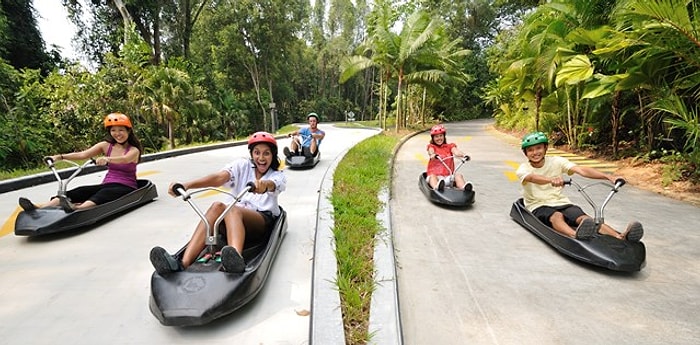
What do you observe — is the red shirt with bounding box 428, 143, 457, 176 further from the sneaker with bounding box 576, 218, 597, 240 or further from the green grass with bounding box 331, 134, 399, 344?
the sneaker with bounding box 576, 218, 597, 240

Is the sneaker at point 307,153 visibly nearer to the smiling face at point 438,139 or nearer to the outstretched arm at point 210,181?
the smiling face at point 438,139

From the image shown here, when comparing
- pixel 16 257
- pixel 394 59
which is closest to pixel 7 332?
pixel 16 257

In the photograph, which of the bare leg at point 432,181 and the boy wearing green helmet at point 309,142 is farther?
the boy wearing green helmet at point 309,142

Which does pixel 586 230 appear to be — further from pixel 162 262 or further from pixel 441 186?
pixel 162 262

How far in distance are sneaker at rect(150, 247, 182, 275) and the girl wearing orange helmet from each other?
2.34 m

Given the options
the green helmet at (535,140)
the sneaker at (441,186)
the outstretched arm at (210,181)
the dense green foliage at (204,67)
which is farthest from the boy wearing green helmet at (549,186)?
the dense green foliage at (204,67)

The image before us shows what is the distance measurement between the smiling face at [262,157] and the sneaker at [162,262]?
45.9 inches

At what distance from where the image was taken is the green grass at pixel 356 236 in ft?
7.45

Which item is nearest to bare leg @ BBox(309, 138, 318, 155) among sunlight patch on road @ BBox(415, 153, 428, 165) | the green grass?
the green grass

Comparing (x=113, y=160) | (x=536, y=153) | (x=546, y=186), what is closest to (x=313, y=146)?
(x=113, y=160)

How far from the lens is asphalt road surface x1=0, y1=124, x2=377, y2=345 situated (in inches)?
84.0

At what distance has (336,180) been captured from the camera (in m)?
5.65

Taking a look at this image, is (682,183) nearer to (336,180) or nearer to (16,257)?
(336,180)

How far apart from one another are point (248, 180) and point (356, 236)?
117 cm
